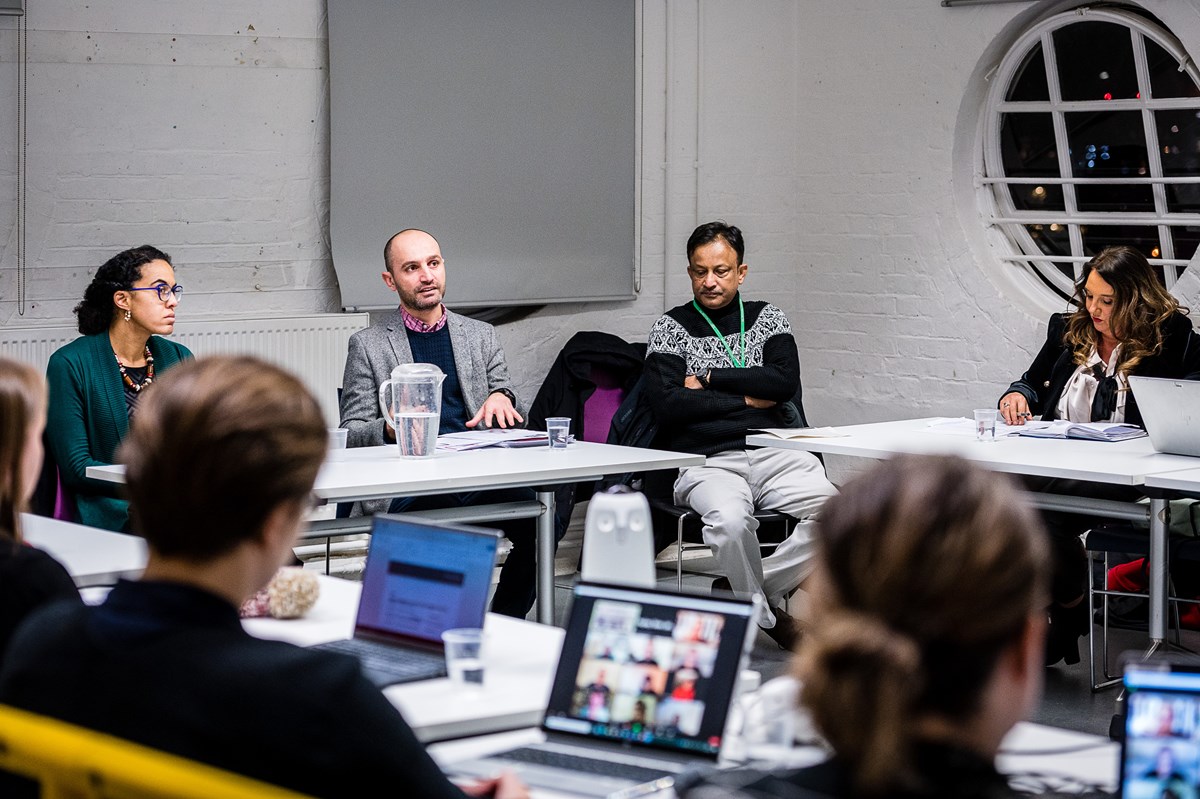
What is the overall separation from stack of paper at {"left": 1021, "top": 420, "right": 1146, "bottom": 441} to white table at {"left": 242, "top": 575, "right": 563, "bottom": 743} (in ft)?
8.07

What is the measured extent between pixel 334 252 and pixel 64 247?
951 mm

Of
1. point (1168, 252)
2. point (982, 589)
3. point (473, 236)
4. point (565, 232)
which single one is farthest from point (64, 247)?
point (982, 589)

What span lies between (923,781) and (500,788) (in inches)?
23.7

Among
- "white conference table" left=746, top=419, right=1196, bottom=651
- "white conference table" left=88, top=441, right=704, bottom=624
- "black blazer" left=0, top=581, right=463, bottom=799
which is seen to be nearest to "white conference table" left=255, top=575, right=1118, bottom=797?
"black blazer" left=0, top=581, right=463, bottom=799

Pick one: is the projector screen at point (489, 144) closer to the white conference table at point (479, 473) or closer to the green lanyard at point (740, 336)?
the green lanyard at point (740, 336)

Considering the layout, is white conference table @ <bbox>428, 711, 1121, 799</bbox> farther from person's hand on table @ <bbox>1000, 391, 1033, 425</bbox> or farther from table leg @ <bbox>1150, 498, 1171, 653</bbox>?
person's hand on table @ <bbox>1000, 391, 1033, 425</bbox>

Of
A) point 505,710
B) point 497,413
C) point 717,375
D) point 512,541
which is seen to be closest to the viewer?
point 505,710

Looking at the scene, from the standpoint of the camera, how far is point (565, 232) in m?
6.22

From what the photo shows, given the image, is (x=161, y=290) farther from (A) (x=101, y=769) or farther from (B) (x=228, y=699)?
(A) (x=101, y=769)

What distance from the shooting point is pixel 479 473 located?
3752 millimetres

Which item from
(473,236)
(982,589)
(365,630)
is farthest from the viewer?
(473,236)

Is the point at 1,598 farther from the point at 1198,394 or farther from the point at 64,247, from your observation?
the point at 64,247

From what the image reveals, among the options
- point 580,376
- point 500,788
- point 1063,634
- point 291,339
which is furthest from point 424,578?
point 580,376

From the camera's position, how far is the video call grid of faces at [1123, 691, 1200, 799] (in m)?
1.46
